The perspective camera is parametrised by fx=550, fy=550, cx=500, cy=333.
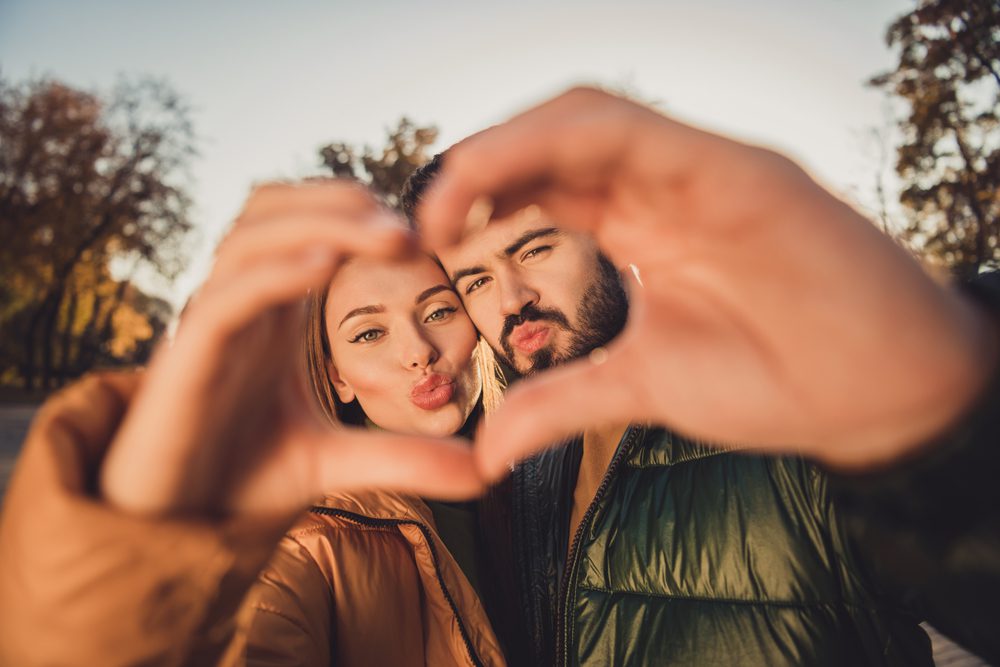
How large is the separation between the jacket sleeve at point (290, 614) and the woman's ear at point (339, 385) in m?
1.09

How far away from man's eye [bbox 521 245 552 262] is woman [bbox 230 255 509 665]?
46cm

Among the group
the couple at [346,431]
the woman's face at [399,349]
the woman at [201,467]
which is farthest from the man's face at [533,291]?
the woman at [201,467]

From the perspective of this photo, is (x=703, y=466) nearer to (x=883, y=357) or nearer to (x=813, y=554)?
(x=813, y=554)

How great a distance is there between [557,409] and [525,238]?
2174mm

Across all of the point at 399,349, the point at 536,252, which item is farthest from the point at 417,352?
the point at 536,252

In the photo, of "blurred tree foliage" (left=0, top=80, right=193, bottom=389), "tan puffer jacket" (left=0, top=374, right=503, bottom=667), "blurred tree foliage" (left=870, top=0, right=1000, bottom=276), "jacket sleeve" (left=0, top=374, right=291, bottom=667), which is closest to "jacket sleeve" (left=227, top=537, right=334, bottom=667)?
"tan puffer jacket" (left=0, top=374, right=503, bottom=667)

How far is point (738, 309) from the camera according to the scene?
0.83m

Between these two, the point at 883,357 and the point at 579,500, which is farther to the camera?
the point at 579,500

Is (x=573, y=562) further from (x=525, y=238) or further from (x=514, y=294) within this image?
(x=525, y=238)

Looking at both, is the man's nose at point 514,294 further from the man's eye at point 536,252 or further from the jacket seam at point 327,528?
the jacket seam at point 327,528

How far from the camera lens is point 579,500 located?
238 cm

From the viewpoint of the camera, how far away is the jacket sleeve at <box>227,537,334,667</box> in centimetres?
133

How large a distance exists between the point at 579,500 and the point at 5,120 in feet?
93.7

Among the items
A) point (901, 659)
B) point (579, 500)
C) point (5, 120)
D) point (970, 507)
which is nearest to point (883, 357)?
point (970, 507)
